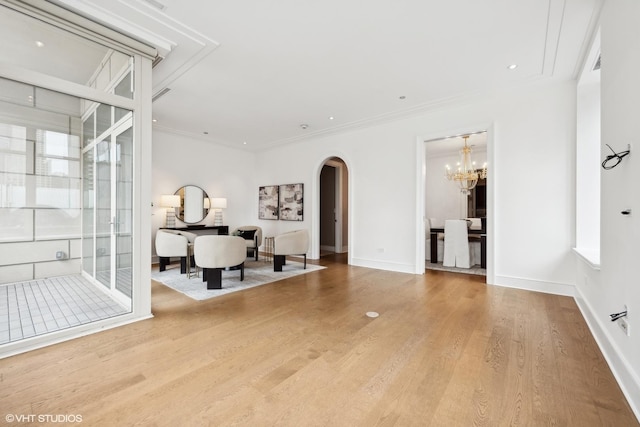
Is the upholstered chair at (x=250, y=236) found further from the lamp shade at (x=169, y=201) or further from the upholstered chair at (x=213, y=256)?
the upholstered chair at (x=213, y=256)

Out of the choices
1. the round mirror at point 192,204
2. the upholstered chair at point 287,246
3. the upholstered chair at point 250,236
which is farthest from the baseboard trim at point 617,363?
the round mirror at point 192,204

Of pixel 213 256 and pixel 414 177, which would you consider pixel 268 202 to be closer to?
pixel 213 256

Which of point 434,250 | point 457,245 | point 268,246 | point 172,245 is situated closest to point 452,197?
point 434,250

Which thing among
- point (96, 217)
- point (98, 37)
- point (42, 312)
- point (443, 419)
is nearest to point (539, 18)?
point (443, 419)

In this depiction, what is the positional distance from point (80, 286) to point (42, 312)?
22.8 inches

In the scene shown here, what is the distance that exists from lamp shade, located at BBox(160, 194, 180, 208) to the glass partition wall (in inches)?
118

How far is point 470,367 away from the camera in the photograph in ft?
6.79

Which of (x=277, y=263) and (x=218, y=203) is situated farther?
(x=218, y=203)

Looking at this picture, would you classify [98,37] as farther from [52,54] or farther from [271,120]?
[271,120]

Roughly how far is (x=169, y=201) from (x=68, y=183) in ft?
11.0

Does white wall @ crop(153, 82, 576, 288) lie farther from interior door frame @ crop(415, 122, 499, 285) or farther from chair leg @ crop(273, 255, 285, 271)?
chair leg @ crop(273, 255, 285, 271)

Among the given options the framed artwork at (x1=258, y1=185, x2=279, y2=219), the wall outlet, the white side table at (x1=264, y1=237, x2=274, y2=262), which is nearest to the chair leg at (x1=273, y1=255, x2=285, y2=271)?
the white side table at (x1=264, y1=237, x2=274, y2=262)

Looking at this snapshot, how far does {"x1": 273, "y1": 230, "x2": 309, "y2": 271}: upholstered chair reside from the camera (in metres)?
5.30

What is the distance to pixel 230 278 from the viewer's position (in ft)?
15.5
